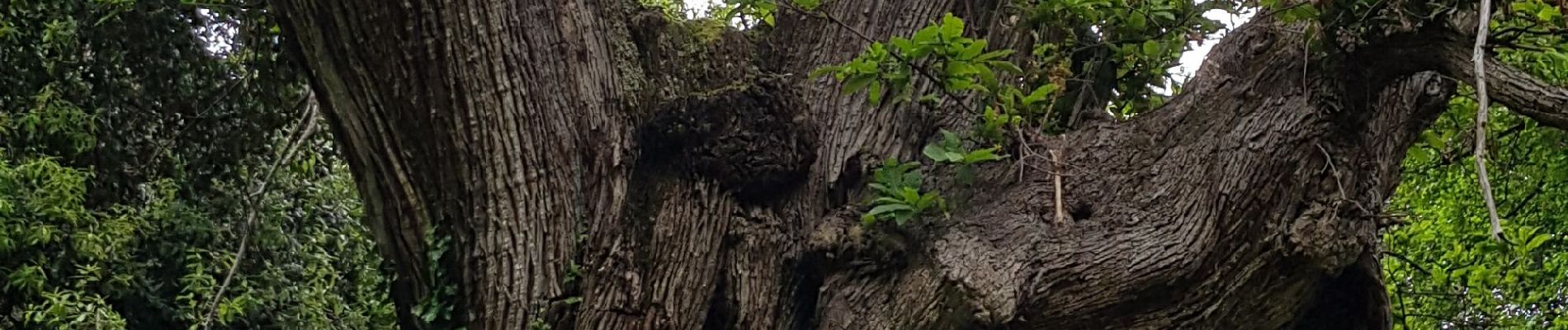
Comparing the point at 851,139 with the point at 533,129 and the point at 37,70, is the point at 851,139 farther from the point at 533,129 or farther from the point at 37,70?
the point at 37,70

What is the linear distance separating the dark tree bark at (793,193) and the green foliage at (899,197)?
1.9 inches

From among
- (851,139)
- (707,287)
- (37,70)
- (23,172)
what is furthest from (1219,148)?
(37,70)

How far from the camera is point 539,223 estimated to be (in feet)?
10.5

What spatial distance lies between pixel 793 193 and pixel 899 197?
1.06ft

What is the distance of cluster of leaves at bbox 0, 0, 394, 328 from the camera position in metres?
5.74

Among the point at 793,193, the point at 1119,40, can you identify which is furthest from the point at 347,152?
the point at 1119,40

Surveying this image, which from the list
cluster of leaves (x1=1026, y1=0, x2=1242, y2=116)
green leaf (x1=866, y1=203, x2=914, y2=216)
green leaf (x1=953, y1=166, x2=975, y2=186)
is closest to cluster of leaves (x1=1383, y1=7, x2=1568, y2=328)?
cluster of leaves (x1=1026, y1=0, x2=1242, y2=116)

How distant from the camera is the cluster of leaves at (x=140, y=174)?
5.74 meters

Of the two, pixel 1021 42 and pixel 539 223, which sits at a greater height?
pixel 1021 42

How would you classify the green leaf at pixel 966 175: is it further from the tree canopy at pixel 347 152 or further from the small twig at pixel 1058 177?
the small twig at pixel 1058 177

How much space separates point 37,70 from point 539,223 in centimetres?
413

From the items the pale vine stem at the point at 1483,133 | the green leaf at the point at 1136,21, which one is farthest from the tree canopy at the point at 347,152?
the pale vine stem at the point at 1483,133

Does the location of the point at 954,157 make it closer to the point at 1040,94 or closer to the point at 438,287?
the point at 1040,94

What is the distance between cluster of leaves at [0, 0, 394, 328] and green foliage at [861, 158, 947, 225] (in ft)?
9.63
